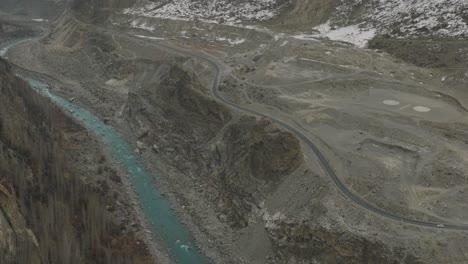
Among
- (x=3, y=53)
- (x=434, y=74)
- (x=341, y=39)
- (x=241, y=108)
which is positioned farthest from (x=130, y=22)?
(x=434, y=74)

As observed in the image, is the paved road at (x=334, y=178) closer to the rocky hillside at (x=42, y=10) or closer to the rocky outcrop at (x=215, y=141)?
the rocky outcrop at (x=215, y=141)

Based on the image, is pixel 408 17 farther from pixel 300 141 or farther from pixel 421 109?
pixel 300 141

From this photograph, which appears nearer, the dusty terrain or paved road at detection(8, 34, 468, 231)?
paved road at detection(8, 34, 468, 231)

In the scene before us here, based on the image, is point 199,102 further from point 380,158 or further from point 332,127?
point 380,158

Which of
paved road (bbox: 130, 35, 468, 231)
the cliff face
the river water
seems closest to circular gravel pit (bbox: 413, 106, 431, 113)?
paved road (bbox: 130, 35, 468, 231)

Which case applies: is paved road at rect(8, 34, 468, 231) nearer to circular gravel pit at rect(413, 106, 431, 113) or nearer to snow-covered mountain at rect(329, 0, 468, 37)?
circular gravel pit at rect(413, 106, 431, 113)

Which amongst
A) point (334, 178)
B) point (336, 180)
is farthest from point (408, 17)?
point (336, 180)

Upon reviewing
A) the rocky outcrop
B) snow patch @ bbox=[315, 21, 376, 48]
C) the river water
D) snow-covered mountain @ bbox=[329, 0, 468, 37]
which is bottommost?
the river water

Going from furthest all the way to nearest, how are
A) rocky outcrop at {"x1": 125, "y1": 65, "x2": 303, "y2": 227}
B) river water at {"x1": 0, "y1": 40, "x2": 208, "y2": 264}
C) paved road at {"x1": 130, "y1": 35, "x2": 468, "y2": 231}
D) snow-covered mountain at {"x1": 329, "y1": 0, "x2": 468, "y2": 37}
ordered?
1. snow-covered mountain at {"x1": 329, "y1": 0, "x2": 468, "y2": 37}
2. rocky outcrop at {"x1": 125, "y1": 65, "x2": 303, "y2": 227}
3. river water at {"x1": 0, "y1": 40, "x2": 208, "y2": 264}
4. paved road at {"x1": 130, "y1": 35, "x2": 468, "y2": 231}
